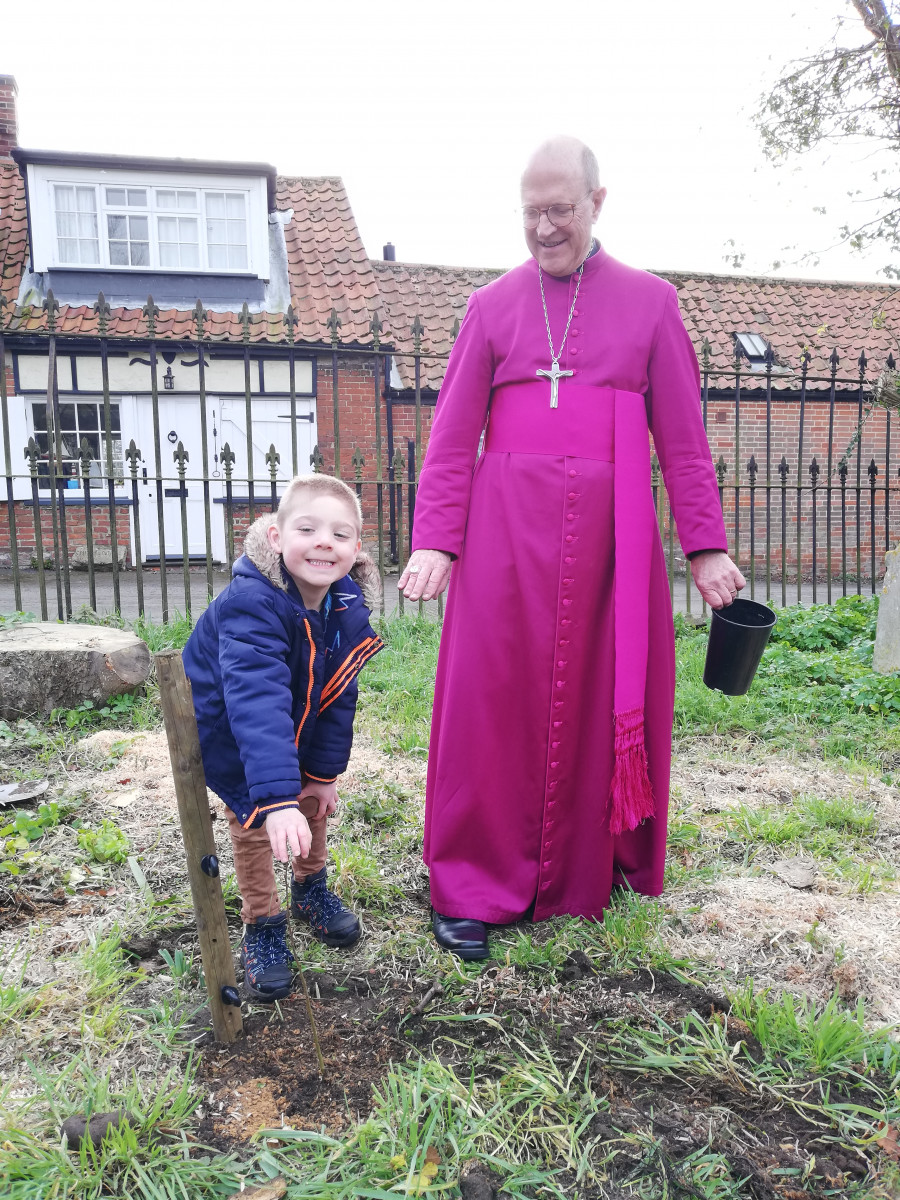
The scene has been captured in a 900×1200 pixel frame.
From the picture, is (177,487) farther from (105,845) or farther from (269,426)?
(105,845)

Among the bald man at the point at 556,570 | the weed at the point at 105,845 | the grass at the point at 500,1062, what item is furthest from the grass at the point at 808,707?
the weed at the point at 105,845

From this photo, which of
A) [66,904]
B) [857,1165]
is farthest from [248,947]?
[857,1165]

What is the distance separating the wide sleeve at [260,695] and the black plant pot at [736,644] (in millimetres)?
1263

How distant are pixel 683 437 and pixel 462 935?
1511 millimetres

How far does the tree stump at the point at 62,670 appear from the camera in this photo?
13.8 feet

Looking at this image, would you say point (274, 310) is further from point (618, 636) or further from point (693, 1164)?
point (693, 1164)

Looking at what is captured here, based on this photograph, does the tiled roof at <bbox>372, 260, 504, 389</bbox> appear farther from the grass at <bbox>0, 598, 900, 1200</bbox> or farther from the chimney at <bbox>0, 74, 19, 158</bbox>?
the grass at <bbox>0, 598, 900, 1200</bbox>

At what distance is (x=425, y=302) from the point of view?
13.7 metres

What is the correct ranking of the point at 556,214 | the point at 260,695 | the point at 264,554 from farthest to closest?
the point at 556,214 < the point at 264,554 < the point at 260,695

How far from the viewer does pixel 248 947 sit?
220 centimetres

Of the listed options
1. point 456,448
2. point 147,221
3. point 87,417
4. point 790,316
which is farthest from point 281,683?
point 790,316

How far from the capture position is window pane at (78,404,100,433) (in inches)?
512

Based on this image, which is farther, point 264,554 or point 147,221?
point 147,221

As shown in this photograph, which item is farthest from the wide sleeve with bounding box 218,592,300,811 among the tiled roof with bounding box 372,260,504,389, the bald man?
the tiled roof with bounding box 372,260,504,389
